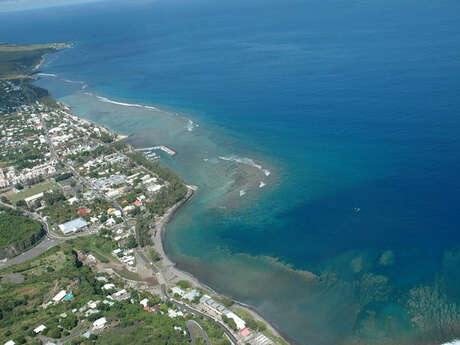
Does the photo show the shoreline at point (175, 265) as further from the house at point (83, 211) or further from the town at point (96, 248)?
the house at point (83, 211)

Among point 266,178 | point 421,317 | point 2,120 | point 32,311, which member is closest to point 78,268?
point 32,311

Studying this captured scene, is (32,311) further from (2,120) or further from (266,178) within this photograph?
(2,120)

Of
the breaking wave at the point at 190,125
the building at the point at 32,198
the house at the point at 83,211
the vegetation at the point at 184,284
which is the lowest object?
the vegetation at the point at 184,284

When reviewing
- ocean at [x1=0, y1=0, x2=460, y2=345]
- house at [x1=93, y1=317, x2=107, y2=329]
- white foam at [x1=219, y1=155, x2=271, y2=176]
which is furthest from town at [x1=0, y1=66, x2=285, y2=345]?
white foam at [x1=219, y1=155, x2=271, y2=176]

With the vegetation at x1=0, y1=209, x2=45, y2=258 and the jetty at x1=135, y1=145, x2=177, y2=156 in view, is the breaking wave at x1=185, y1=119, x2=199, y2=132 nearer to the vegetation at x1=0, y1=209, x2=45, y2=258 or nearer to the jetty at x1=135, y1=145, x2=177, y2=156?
the jetty at x1=135, y1=145, x2=177, y2=156

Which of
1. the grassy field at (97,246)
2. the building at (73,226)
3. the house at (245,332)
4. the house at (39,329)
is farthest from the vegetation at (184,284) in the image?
the building at (73,226)

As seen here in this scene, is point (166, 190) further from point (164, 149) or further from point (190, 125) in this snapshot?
point (190, 125)

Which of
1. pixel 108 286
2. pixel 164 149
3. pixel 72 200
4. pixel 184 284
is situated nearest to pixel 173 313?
pixel 184 284
